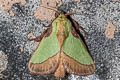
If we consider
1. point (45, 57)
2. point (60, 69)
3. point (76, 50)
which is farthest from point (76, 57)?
point (45, 57)

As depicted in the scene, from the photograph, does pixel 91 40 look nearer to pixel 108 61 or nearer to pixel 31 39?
pixel 108 61

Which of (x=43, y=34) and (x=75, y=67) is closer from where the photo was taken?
(x=75, y=67)

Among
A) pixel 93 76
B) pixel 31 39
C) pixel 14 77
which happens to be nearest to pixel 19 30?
pixel 31 39

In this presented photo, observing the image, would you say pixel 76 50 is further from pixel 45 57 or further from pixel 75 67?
pixel 45 57

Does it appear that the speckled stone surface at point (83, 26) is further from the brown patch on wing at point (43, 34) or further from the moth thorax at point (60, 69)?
the moth thorax at point (60, 69)

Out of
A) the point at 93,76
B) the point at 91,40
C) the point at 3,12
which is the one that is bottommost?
the point at 93,76

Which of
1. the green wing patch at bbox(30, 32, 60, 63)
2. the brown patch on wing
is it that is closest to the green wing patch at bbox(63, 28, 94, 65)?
the green wing patch at bbox(30, 32, 60, 63)

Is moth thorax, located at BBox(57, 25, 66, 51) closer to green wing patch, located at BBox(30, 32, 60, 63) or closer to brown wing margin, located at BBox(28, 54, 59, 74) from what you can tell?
green wing patch, located at BBox(30, 32, 60, 63)

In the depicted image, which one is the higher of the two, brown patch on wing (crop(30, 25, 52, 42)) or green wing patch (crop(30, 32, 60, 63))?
brown patch on wing (crop(30, 25, 52, 42))
